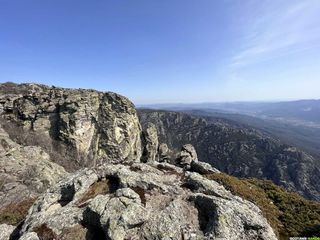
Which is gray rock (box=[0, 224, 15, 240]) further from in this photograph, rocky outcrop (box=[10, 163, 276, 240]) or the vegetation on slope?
the vegetation on slope

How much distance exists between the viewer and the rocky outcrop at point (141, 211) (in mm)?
18141

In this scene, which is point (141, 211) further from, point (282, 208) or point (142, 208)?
point (282, 208)

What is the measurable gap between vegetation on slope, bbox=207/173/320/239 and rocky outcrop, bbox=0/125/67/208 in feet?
129

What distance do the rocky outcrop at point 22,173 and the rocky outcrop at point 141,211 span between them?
32.8 metres

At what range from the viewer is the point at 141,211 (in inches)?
765

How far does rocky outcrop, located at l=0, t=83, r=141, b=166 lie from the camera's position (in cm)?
12188

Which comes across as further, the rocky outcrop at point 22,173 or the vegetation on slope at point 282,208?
the rocky outcrop at point 22,173

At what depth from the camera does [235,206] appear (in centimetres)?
1998

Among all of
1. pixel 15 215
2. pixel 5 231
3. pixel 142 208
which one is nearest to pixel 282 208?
pixel 142 208

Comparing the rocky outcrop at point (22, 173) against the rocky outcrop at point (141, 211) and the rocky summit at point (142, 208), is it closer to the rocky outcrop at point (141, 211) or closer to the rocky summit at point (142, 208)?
the rocky summit at point (142, 208)

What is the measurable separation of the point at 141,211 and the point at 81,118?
11809 centimetres

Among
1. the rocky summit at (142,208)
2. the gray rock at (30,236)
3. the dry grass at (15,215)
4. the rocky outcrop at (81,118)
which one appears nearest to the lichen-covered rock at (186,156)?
the rocky summit at (142,208)

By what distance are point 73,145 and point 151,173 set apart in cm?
10804

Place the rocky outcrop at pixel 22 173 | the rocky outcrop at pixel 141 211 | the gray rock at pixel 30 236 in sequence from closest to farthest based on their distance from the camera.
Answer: the rocky outcrop at pixel 141 211 < the gray rock at pixel 30 236 < the rocky outcrop at pixel 22 173
